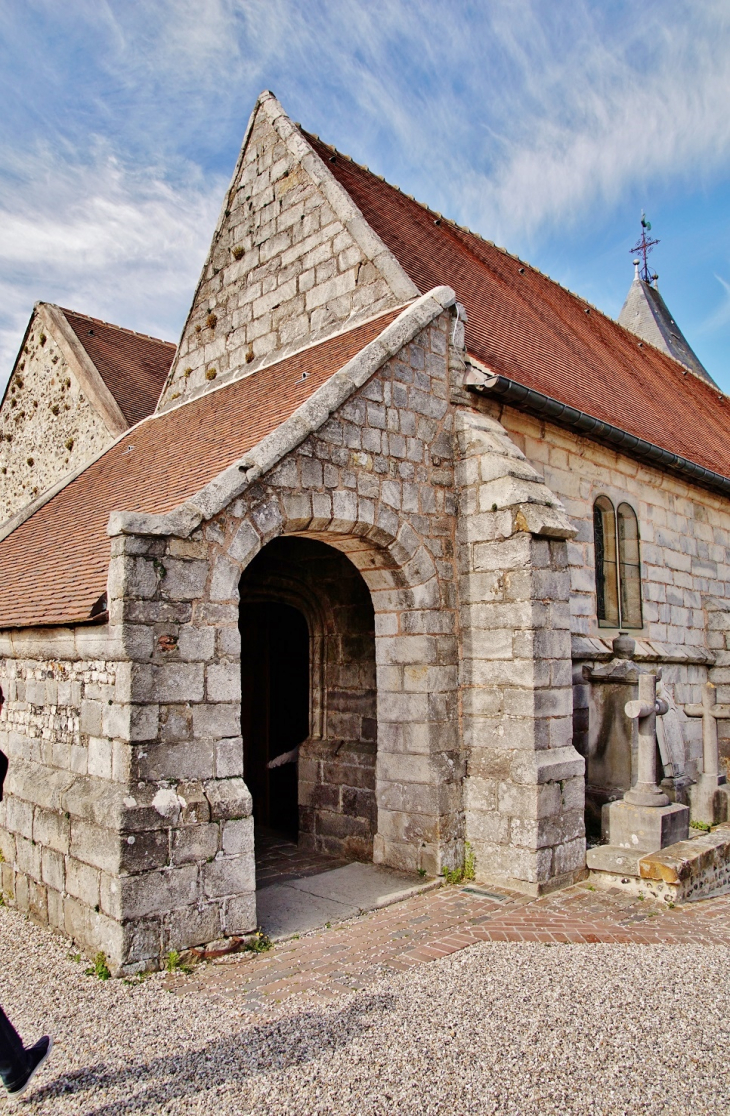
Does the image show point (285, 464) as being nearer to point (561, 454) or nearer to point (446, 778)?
point (446, 778)

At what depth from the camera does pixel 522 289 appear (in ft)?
36.2

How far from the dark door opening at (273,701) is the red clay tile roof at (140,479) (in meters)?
1.93

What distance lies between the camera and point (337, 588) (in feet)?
24.7

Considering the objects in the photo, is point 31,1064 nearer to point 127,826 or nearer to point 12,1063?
point 12,1063

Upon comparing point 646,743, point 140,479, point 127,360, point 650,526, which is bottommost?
point 646,743

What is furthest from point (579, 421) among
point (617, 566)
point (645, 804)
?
point (645, 804)

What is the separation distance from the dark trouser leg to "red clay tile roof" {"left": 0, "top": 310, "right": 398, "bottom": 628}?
216 centimetres

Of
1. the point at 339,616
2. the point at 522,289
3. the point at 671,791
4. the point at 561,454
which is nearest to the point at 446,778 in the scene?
the point at 339,616

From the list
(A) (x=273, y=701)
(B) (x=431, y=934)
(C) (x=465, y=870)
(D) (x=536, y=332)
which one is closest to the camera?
(B) (x=431, y=934)

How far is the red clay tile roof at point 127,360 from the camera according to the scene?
36.7 ft

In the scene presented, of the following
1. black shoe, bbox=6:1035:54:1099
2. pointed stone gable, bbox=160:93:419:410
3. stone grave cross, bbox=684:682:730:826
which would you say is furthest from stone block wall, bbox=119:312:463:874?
stone grave cross, bbox=684:682:730:826

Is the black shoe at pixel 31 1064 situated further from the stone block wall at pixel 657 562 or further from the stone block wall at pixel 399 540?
the stone block wall at pixel 657 562

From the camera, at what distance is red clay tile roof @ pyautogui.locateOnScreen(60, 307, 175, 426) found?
11.2 metres

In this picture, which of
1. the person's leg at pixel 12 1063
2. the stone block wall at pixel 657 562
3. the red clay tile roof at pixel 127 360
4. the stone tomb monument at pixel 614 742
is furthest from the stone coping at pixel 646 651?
the red clay tile roof at pixel 127 360
